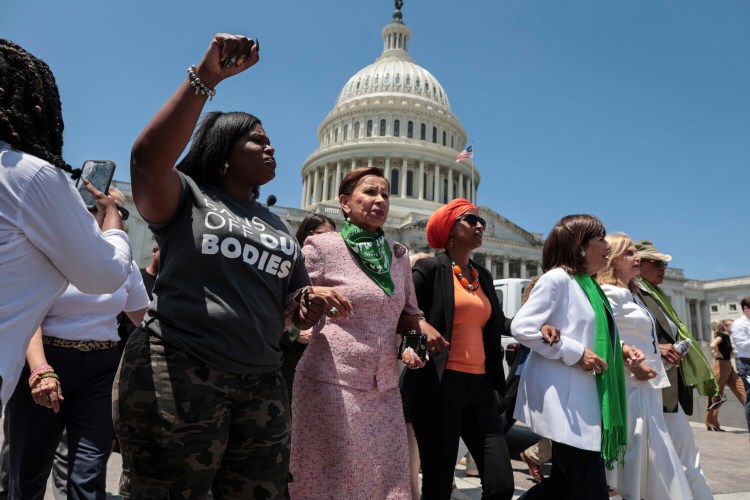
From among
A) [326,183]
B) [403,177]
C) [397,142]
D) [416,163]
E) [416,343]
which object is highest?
[397,142]

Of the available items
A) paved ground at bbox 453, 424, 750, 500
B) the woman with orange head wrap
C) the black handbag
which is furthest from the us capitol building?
the black handbag

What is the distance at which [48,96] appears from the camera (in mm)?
1924

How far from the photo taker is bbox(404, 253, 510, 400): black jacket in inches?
127

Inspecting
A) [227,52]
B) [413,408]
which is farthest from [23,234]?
[413,408]

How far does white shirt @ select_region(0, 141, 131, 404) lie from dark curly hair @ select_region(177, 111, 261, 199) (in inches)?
24.1

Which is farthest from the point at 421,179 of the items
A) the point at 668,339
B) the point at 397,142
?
the point at 668,339

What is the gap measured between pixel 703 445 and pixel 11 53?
872 centimetres

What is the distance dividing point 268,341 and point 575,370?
202 cm

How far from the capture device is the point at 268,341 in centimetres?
211

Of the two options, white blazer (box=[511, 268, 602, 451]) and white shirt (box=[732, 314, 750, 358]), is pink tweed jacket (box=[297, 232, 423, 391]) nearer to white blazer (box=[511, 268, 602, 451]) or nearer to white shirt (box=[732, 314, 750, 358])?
white blazer (box=[511, 268, 602, 451])

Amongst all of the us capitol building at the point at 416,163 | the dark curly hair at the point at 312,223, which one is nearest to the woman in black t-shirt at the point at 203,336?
the dark curly hair at the point at 312,223

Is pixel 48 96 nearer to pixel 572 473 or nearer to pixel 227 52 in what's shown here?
pixel 227 52

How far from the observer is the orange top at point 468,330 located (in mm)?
3336

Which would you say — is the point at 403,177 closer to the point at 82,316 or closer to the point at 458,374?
the point at 458,374
